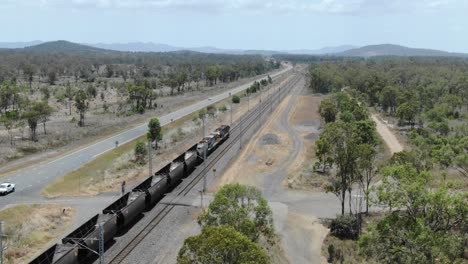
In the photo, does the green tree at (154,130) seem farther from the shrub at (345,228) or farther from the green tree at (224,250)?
the green tree at (224,250)

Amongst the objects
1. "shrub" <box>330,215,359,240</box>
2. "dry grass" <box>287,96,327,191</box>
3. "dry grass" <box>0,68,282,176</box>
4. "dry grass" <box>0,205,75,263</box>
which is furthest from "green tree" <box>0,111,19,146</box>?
"shrub" <box>330,215,359,240</box>

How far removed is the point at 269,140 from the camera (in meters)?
77.9

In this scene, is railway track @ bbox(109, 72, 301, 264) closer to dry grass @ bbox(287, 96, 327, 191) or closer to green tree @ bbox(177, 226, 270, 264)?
dry grass @ bbox(287, 96, 327, 191)

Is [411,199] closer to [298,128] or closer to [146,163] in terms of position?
[146,163]

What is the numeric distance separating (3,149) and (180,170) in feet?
100

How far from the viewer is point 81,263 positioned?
3108 cm

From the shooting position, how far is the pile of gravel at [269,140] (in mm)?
75912

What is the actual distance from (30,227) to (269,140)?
152ft

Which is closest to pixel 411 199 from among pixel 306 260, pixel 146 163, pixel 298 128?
pixel 306 260

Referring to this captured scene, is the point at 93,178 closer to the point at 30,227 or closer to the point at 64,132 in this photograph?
the point at 30,227

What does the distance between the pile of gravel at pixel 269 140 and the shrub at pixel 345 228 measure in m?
36.9

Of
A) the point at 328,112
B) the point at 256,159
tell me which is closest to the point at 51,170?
the point at 256,159

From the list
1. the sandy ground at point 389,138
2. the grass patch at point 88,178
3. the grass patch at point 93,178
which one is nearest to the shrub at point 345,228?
the grass patch at point 93,178

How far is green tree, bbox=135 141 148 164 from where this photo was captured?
6219 centimetres
